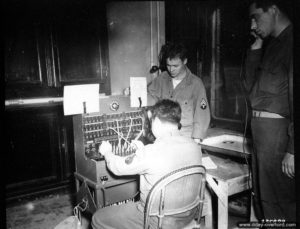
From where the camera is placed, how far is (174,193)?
1.83m

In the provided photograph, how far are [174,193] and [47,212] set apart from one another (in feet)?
7.84

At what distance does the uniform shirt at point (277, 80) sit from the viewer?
7.62 feet

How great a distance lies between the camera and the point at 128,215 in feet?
6.80

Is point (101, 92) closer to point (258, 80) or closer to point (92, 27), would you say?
point (92, 27)

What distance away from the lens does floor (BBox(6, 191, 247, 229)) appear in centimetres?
334

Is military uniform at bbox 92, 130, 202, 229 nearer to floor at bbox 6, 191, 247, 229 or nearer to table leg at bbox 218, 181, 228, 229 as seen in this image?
table leg at bbox 218, 181, 228, 229

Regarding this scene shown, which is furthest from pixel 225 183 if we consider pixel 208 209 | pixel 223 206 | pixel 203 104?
pixel 203 104

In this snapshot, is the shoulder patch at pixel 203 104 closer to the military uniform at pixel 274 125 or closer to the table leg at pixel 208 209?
the military uniform at pixel 274 125

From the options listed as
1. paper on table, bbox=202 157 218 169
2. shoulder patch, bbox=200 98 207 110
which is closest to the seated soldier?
paper on table, bbox=202 157 218 169

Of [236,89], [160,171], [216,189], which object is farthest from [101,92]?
[160,171]

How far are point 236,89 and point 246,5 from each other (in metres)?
0.99

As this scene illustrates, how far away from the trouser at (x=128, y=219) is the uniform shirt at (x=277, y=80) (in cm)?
104

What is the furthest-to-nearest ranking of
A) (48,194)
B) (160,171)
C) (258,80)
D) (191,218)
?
(48,194)
(258,80)
(191,218)
(160,171)

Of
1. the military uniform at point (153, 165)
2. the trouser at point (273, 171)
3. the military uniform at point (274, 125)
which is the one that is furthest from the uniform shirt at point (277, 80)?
the military uniform at point (153, 165)
